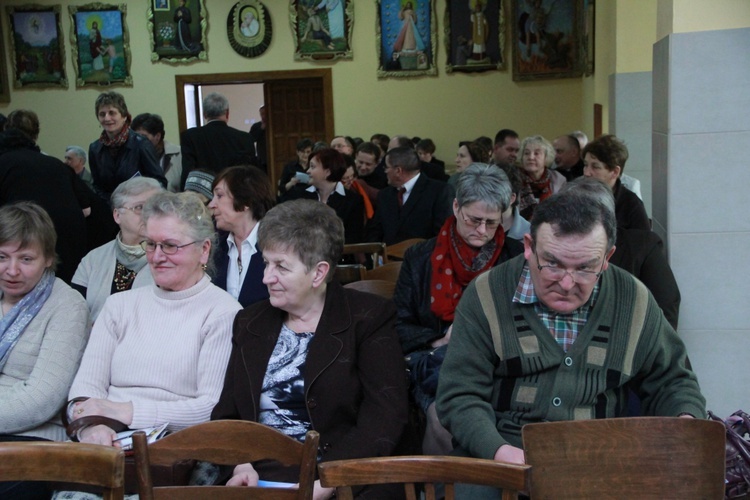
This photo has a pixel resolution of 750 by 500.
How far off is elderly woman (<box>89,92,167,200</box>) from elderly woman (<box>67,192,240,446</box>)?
2901 mm

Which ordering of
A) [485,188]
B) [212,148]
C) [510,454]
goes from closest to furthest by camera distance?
[510,454] < [485,188] < [212,148]

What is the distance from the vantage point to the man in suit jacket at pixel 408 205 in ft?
20.2

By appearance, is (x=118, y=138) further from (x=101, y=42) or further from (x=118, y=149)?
(x=101, y=42)

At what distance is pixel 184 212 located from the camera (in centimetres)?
310

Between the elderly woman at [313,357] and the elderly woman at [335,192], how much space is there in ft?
11.6

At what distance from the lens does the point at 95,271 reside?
3.68 meters

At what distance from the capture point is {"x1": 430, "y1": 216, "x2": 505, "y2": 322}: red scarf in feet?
11.6

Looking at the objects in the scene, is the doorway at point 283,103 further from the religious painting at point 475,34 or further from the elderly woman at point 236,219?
the elderly woman at point 236,219

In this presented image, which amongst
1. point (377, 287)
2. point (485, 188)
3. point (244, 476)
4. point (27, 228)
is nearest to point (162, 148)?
point (377, 287)

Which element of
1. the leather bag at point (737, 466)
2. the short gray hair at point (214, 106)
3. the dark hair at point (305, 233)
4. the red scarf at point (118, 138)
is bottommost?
the leather bag at point (737, 466)

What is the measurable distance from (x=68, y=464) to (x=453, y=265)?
2.00 meters

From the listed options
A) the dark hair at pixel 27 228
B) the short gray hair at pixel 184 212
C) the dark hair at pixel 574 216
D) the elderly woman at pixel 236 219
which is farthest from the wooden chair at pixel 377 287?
the dark hair at pixel 574 216

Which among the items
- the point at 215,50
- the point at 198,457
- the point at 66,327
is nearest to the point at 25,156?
the point at 66,327

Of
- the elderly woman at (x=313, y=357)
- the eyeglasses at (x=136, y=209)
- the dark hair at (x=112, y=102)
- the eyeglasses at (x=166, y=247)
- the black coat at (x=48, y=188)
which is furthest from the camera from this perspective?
the dark hair at (x=112, y=102)
